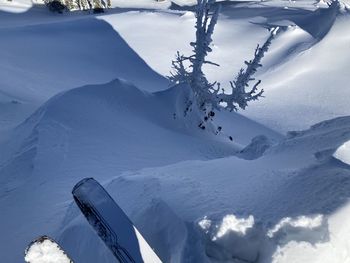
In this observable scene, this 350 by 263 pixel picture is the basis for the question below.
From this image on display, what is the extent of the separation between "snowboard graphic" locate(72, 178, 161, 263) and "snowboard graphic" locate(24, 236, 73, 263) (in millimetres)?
364

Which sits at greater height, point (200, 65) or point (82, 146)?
point (82, 146)

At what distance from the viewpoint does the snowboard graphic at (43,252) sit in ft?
6.26

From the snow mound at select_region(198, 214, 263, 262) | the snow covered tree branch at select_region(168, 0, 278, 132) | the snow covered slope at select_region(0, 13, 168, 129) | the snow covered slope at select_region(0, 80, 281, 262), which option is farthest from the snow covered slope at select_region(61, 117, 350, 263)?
the snow covered slope at select_region(0, 13, 168, 129)

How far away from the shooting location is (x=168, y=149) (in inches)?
239

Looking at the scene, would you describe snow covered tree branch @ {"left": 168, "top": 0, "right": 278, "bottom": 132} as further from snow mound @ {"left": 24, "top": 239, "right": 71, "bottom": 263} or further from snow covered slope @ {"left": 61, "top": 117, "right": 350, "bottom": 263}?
snow mound @ {"left": 24, "top": 239, "right": 71, "bottom": 263}

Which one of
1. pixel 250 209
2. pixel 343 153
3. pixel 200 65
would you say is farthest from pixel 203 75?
pixel 250 209

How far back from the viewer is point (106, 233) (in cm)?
227

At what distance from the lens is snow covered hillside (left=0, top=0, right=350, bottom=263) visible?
6.94 feet

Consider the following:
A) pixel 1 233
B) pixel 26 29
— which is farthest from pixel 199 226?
pixel 26 29

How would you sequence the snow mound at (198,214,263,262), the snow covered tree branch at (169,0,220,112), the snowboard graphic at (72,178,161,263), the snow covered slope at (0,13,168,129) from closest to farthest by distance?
the snow mound at (198,214,263,262)
the snowboard graphic at (72,178,161,263)
the snow covered tree branch at (169,0,220,112)
the snow covered slope at (0,13,168,129)

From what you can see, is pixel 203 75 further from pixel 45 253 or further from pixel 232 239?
pixel 45 253

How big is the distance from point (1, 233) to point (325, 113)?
10101mm

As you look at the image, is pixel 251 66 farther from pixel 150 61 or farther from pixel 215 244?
pixel 215 244

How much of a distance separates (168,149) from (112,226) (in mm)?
3800
